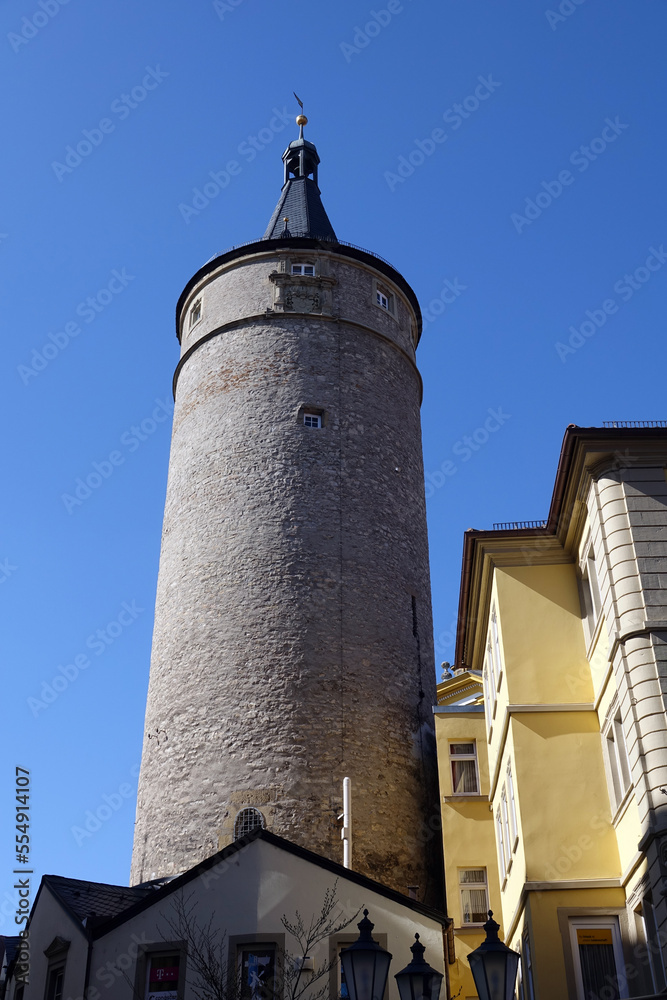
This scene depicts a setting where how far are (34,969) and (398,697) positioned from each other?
898 cm

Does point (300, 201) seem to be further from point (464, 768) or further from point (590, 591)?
point (590, 591)

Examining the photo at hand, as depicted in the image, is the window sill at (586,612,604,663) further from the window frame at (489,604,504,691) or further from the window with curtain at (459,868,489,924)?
the window with curtain at (459,868,489,924)

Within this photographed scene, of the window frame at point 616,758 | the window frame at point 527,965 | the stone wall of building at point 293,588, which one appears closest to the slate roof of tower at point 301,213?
the stone wall of building at point 293,588

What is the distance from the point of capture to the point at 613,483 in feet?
47.4

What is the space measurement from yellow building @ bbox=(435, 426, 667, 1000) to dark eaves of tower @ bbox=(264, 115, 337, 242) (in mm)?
15569

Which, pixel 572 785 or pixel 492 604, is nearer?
pixel 572 785

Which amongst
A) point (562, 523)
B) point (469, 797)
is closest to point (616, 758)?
→ point (562, 523)

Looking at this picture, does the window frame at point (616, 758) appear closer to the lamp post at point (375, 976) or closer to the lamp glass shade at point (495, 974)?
the lamp glass shade at point (495, 974)

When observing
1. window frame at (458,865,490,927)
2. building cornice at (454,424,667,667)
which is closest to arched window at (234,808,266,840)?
window frame at (458,865,490,927)

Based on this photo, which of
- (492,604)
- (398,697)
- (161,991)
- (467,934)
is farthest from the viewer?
(398,697)

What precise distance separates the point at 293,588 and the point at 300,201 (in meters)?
14.0

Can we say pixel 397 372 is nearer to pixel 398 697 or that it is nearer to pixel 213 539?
pixel 213 539

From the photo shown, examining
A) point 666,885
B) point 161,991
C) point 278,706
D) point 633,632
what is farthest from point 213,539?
point 666,885

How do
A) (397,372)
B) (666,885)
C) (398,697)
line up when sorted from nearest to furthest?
(666,885) → (398,697) → (397,372)
